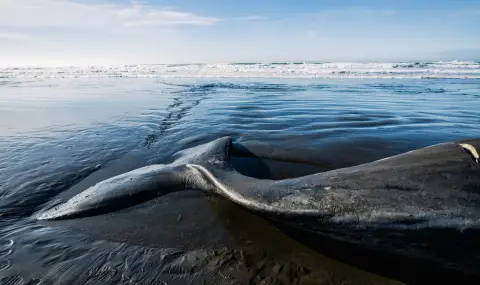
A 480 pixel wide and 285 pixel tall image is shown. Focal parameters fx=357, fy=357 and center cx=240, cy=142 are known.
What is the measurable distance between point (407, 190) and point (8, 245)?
3.20 meters

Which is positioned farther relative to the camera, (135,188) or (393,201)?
(135,188)

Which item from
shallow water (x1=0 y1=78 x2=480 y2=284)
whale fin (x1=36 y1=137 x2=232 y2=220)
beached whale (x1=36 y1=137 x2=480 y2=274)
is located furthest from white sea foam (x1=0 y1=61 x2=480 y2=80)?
beached whale (x1=36 y1=137 x2=480 y2=274)

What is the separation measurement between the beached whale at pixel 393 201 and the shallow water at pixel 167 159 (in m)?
0.34

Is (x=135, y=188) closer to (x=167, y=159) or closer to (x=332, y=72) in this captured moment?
(x=167, y=159)

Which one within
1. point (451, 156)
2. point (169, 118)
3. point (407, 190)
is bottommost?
point (169, 118)

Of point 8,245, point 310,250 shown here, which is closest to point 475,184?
point 310,250

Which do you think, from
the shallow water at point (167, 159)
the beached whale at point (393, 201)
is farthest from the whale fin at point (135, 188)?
the beached whale at point (393, 201)

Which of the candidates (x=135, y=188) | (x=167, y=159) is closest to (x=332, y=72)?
(x=167, y=159)

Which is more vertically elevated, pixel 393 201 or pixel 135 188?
pixel 393 201

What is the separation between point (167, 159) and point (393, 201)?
374 centimetres

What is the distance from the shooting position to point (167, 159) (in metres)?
5.46

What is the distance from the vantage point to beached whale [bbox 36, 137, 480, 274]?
7.22ft

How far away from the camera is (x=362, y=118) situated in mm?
8039

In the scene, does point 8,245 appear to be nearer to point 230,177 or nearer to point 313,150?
point 230,177
